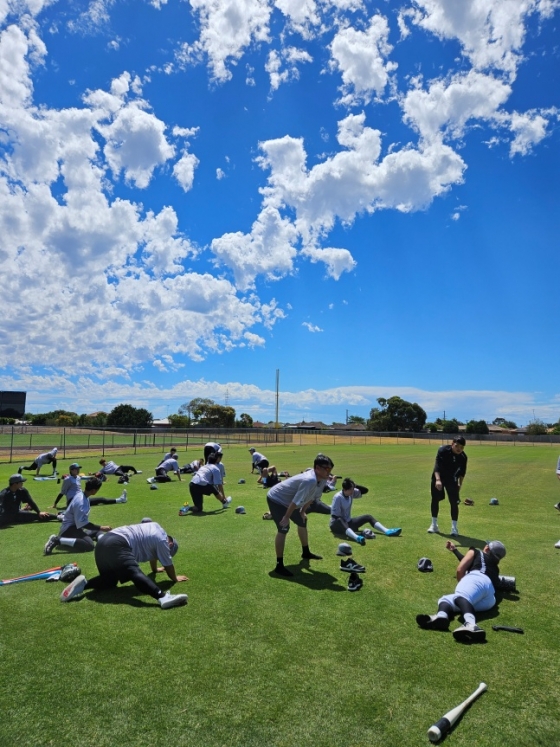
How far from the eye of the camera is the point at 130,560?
634cm

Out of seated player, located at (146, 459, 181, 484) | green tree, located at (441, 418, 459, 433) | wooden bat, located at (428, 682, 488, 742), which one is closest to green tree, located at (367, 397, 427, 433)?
green tree, located at (441, 418, 459, 433)

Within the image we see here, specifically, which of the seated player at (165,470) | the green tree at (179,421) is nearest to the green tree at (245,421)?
the green tree at (179,421)

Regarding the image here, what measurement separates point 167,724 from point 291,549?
545 centimetres

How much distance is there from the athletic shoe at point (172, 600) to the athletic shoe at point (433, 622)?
2.90 metres

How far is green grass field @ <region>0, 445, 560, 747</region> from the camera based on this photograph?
3703mm

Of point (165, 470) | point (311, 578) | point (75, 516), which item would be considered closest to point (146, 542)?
point (311, 578)

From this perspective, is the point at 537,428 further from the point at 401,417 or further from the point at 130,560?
the point at 130,560

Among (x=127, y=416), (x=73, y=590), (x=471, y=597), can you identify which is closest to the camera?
(x=471, y=597)

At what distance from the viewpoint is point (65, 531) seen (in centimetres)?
904

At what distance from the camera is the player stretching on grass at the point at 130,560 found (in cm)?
611

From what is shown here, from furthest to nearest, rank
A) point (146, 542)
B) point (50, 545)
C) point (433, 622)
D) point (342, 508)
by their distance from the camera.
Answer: point (342, 508) → point (50, 545) → point (146, 542) → point (433, 622)

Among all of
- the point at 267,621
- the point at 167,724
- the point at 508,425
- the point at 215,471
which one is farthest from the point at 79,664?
the point at 508,425

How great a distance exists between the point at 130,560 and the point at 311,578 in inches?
109

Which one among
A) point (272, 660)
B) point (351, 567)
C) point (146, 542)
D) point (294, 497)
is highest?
point (294, 497)
